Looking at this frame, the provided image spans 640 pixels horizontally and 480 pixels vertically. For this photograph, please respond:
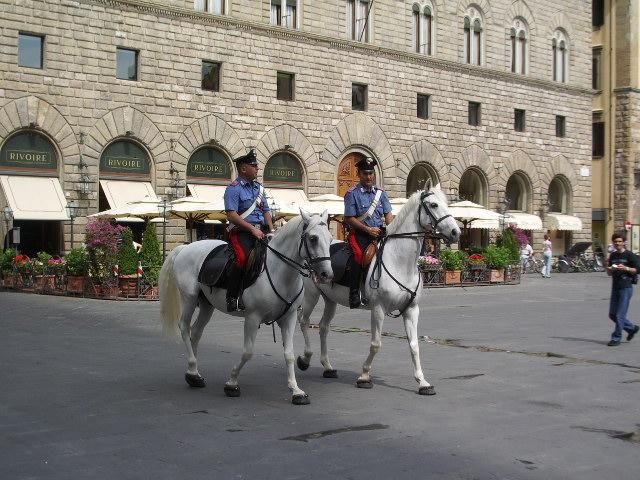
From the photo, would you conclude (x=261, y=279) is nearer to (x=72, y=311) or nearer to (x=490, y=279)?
(x=72, y=311)

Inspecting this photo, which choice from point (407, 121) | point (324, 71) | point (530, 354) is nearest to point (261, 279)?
point (530, 354)

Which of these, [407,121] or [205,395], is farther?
[407,121]

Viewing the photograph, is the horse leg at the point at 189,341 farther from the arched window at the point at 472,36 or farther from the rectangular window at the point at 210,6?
the arched window at the point at 472,36

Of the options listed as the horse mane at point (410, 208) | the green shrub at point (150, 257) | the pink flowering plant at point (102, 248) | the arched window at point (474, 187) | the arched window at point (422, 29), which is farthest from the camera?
the arched window at point (474, 187)

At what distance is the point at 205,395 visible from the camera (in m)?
9.60

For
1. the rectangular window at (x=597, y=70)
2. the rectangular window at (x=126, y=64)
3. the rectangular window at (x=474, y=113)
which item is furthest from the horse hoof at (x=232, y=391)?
the rectangular window at (x=597, y=70)

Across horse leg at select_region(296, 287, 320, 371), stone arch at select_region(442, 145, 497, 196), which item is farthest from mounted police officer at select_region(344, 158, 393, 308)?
stone arch at select_region(442, 145, 497, 196)

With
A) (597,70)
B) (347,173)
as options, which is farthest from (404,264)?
(597,70)

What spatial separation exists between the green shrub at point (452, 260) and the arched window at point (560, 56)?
19066 millimetres

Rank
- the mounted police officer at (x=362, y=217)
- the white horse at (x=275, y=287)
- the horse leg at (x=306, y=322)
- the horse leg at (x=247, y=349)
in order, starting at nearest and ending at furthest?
1. the white horse at (x=275, y=287)
2. the horse leg at (x=247, y=349)
3. the mounted police officer at (x=362, y=217)
4. the horse leg at (x=306, y=322)

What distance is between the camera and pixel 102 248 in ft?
76.3

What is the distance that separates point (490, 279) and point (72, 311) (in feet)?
52.4

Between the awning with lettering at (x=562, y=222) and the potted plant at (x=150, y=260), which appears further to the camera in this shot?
the awning with lettering at (x=562, y=222)

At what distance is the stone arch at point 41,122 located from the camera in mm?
28984
